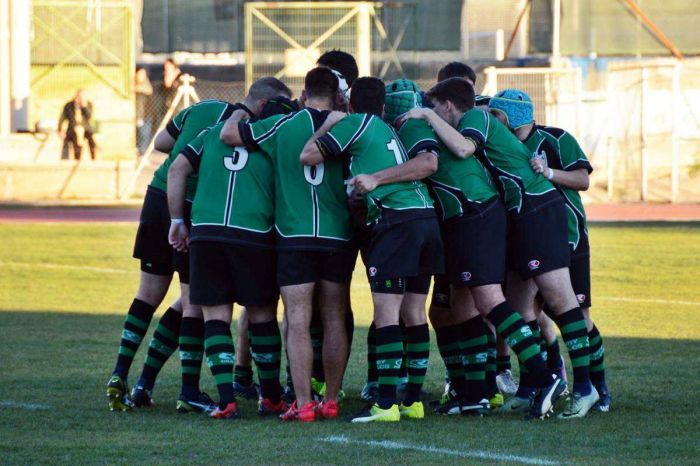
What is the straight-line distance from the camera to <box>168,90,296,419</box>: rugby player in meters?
7.94

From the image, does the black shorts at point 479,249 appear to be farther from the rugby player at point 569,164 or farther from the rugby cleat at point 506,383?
the rugby cleat at point 506,383

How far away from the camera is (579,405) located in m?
7.95

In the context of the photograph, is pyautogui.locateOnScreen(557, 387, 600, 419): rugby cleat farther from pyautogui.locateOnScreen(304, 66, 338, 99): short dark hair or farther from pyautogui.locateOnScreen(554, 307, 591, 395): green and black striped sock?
pyautogui.locateOnScreen(304, 66, 338, 99): short dark hair

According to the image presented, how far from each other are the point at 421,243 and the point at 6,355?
4114 mm

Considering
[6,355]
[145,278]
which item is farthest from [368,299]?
[145,278]

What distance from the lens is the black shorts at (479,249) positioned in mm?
7988

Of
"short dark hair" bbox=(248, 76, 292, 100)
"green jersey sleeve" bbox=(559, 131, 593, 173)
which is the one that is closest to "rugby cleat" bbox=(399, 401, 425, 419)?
"green jersey sleeve" bbox=(559, 131, 593, 173)

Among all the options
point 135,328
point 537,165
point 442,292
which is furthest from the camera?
point 135,328

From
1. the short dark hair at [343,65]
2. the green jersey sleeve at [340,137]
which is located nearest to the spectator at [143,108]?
the short dark hair at [343,65]

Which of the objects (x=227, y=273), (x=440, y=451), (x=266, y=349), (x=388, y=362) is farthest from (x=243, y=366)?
(x=440, y=451)

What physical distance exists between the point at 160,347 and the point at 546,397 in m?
2.34

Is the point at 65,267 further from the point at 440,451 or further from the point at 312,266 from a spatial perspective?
the point at 440,451

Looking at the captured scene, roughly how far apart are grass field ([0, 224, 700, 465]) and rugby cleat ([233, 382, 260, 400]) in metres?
0.29

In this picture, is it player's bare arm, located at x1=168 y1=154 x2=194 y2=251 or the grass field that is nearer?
the grass field
